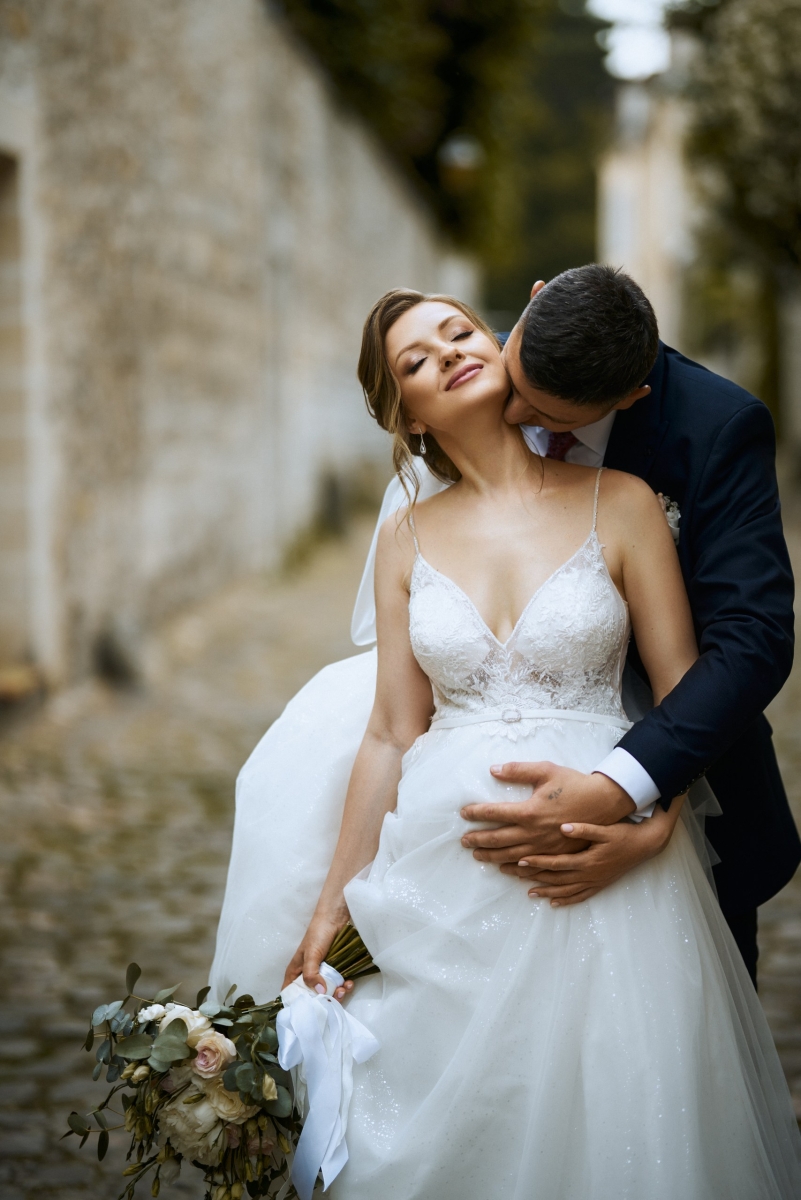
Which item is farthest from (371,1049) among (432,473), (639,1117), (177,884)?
(177,884)

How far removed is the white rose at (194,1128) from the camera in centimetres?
197

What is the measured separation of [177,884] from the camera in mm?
4500

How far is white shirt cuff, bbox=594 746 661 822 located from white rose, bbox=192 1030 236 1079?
0.76m

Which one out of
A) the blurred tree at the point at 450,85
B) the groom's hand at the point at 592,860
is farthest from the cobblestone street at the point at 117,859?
the blurred tree at the point at 450,85

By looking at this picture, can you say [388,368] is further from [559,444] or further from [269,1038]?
[269,1038]

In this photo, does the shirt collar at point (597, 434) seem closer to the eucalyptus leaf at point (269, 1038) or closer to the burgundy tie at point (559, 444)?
the burgundy tie at point (559, 444)

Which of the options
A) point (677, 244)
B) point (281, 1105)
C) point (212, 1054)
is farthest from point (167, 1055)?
point (677, 244)

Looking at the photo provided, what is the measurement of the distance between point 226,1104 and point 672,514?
1.29 m

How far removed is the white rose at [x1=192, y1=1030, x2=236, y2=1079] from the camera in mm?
1974

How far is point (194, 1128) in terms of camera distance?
77.7 inches

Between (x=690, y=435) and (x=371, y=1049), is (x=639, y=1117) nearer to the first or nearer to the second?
(x=371, y=1049)

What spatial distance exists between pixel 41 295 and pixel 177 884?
11.7 feet

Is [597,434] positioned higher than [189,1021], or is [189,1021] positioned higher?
[597,434]

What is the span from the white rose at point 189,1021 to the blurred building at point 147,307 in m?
4.80
